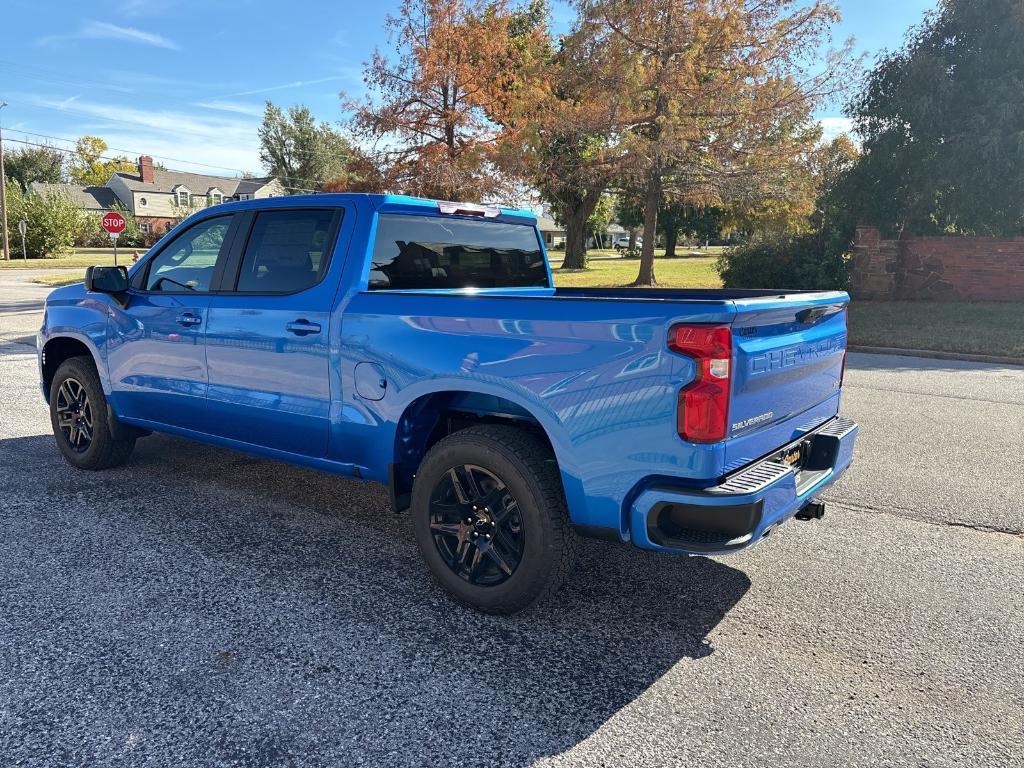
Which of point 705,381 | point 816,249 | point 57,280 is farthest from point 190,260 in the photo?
point 57,280

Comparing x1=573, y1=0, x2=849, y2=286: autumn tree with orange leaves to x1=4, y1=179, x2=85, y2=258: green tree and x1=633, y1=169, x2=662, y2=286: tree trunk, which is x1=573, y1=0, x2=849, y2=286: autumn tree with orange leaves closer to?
x1=633, y1=169, x2=662, y2=286: tree trunk

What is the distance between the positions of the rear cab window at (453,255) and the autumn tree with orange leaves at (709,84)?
45.3ft

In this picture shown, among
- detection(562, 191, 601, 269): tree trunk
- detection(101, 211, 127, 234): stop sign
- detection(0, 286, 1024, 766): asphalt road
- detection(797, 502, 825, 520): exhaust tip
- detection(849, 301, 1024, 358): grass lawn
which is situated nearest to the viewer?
detection(0, 286, 1024, 766): asphalt road

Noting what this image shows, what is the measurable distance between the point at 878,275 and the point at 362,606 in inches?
721

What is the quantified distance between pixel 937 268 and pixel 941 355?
284 inches

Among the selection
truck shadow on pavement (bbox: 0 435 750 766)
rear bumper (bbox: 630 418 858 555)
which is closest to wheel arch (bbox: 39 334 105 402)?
truck shadow on pavement (bbox: 0 435 750 766)

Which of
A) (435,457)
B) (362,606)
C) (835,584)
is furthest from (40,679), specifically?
(835,584)

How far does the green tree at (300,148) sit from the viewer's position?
6781 centimetres

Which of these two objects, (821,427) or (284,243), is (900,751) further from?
(284,243)

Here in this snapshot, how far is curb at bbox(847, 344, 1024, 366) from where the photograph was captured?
11.6m

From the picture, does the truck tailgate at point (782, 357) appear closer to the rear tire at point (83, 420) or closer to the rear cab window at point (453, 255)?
the rear cab window at point (453, 255)

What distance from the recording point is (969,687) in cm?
285

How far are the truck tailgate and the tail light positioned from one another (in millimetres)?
50

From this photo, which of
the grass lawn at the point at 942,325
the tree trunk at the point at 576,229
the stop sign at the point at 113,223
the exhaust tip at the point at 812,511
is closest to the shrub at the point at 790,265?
the grass lawn at the point at 942,325
